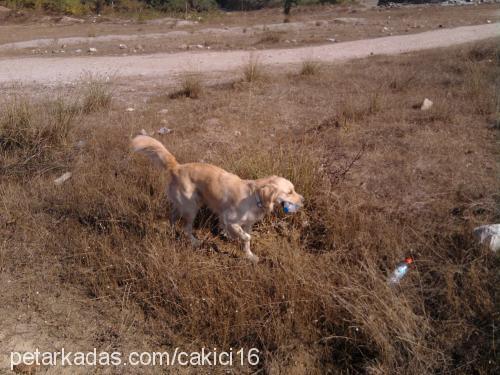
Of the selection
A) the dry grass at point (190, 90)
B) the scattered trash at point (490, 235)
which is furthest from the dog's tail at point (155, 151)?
the dry grass at point (190, 90)

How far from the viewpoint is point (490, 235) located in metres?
3.02

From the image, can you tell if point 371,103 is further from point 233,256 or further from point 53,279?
point 53,279

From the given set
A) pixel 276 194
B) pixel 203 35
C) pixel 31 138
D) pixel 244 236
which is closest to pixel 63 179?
pixel 31 138

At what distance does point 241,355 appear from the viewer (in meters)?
2.67

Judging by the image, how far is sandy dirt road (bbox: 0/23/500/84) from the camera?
10688 mm

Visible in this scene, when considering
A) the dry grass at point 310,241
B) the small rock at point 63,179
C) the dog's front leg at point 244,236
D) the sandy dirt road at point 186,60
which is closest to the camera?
the dry grass at point 310,241

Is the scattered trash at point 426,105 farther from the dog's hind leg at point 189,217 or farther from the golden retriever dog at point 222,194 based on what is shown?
the dog's hind leg at point 189,217

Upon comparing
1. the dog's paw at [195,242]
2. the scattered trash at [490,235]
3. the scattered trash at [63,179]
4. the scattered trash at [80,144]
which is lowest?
the dog's paw at [195,242]

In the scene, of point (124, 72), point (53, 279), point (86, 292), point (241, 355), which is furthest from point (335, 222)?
point (124, 72)

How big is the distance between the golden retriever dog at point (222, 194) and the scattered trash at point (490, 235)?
1.41 meters

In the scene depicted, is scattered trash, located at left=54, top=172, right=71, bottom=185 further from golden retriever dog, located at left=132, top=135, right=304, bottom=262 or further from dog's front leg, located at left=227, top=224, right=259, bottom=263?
dog's front leg, located at left=227, top=224, right=259, bottom=263

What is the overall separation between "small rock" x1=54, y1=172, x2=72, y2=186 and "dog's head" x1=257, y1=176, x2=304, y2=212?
105 inches

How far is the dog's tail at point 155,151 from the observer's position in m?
3.92

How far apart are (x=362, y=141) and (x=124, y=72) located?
778 cm
